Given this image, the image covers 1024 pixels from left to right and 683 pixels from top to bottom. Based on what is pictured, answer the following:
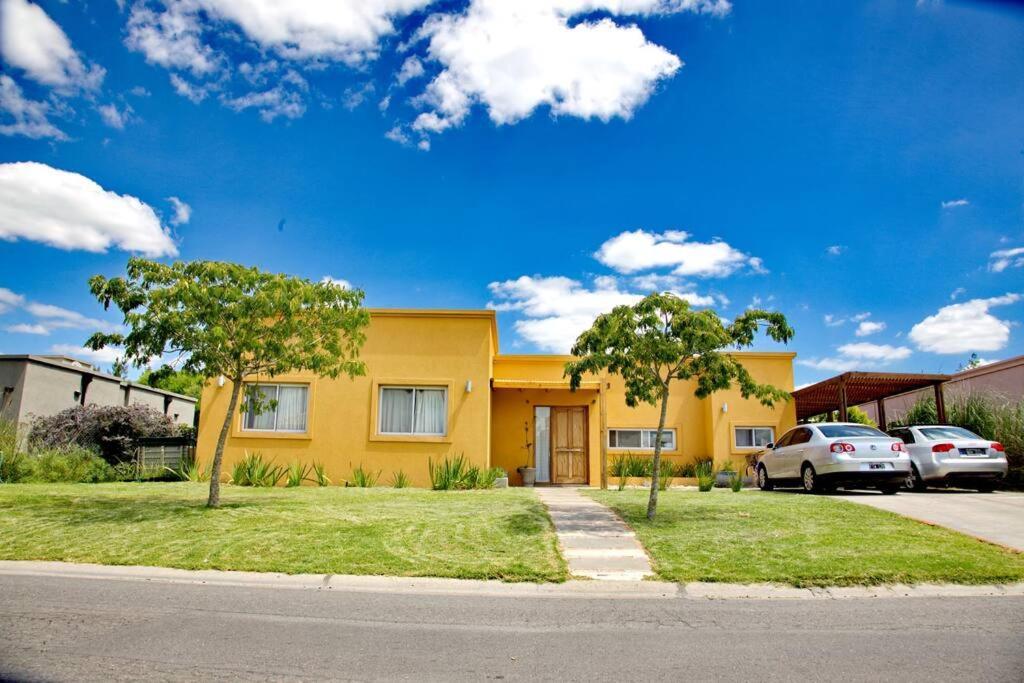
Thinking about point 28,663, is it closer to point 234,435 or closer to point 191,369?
point 191,369

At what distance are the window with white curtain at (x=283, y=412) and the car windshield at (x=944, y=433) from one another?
1486 cm

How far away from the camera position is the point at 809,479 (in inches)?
539

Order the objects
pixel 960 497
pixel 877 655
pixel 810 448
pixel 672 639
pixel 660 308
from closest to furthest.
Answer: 1. pixel 877 655
2. pixel 672 639
3. pixel 660 308
4. pixel 960 497
5. pixel 810 448

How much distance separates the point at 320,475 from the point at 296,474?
0.57 meters

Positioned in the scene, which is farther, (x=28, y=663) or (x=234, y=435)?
(x=234, y=435)

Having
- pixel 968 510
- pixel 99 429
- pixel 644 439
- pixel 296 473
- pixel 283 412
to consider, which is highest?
pixel 283 412

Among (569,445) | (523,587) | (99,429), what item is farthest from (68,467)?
(523,587)

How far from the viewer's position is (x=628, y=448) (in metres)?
21.9

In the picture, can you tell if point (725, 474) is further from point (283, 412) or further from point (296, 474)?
point (283, 412)

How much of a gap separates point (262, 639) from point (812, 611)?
4845 millimetres

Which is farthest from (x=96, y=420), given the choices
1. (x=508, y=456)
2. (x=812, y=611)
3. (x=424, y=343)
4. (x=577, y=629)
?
(x=812, y=611)

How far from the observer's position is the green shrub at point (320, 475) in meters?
15.6

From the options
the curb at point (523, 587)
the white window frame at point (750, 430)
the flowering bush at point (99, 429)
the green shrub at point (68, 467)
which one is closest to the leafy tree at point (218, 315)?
the curb at point (523, 587)

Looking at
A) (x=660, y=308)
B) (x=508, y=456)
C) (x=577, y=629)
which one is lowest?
(x=577, y=629)
